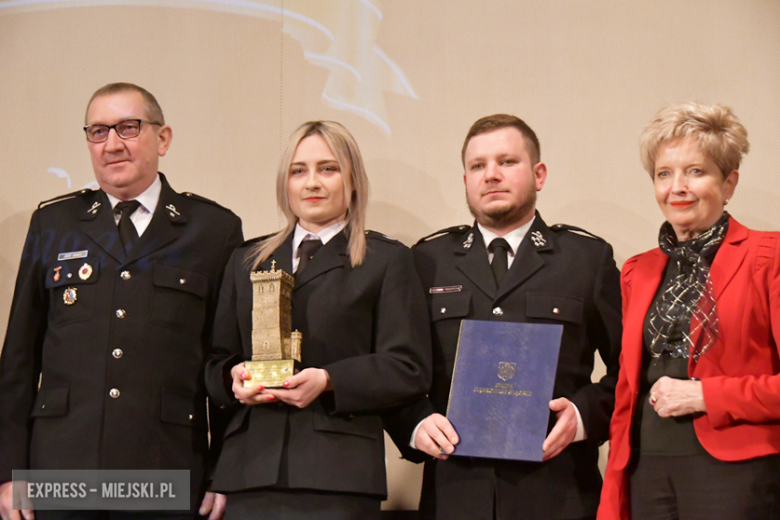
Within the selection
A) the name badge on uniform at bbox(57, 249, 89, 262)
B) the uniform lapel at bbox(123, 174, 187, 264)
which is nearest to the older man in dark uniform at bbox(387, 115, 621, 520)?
the uniform lapel at bbox(123, 174, 187, 264)

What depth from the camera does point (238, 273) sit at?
9.47 ft

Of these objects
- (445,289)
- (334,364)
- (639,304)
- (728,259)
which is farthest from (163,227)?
(728,259)

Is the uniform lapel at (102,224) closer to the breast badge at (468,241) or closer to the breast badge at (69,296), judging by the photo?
the breast badge at (69,296)

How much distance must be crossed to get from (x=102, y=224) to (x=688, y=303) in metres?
2.12

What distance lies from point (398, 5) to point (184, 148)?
1.29 metres

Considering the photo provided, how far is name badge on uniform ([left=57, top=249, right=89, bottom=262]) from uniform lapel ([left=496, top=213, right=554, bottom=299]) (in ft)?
5.03

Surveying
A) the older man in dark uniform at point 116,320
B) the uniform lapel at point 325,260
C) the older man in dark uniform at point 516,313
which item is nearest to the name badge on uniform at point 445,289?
the older man in dark uniform at point 516,313

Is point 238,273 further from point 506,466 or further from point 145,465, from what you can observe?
point 506,466

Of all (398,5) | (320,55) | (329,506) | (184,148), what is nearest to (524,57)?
(398,5)

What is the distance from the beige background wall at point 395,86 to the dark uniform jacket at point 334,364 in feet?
3.91

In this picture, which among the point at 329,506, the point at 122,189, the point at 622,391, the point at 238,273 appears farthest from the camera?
the point at 122,189

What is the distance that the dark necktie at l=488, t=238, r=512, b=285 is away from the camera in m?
3.02

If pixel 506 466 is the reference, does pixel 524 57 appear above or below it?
above

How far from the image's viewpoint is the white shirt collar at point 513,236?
307 cm
